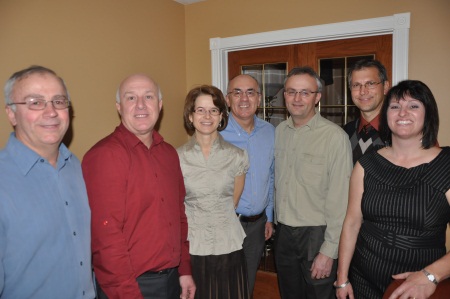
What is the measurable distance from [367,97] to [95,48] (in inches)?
78.9

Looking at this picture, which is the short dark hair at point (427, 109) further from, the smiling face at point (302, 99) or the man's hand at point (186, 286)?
the man's hand at point (186, 286)

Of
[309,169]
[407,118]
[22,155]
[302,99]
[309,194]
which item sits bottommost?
[309,194]

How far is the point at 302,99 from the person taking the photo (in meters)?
2.18

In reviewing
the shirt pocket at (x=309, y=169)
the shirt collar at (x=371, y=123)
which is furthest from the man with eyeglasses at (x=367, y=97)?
the shirt pocket at (x=309, y=169)

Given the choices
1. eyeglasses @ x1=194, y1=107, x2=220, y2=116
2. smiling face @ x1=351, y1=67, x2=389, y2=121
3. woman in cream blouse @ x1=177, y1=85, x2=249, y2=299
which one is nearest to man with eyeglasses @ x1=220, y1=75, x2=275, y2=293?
woman in cream blouse @ x1=177, y1=85, x2=249, y2=299

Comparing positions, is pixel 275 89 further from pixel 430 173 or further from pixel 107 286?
pixel 107 286

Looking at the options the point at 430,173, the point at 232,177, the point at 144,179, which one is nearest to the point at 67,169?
the point at 144,179

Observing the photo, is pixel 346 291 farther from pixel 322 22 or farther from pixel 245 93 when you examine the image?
pixel 322 22

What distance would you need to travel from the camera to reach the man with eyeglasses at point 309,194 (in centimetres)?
204

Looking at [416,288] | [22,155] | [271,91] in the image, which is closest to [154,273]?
[22,155]

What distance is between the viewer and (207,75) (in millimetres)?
3652

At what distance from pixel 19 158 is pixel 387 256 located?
5.41 ft

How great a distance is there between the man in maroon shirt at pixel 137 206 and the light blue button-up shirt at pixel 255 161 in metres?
0.57

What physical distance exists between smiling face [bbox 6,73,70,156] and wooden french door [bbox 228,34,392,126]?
248cm
